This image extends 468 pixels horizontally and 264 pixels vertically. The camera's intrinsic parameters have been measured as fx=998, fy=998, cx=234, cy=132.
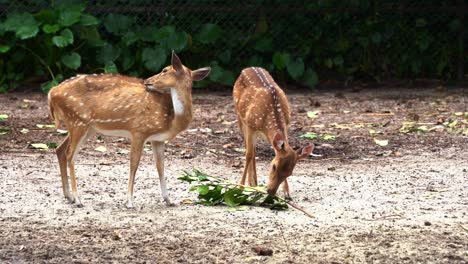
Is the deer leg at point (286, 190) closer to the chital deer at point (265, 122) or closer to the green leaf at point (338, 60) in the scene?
the chital deer at point (265, 122)

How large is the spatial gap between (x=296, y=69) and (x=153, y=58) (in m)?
2.06

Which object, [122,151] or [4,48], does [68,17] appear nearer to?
[4,48]

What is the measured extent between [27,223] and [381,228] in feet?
7.99

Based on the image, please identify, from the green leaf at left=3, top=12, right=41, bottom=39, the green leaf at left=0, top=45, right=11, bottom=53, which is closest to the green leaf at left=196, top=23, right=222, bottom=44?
Answer: the green leaf at left=3, top=12, right=41, bottom=39

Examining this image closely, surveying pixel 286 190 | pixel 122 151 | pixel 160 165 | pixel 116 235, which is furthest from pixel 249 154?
pixel 122 151

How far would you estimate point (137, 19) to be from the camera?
1407 cm

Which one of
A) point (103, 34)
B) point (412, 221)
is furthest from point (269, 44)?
point (412, 221)

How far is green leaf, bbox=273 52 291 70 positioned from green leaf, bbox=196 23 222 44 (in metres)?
0.88

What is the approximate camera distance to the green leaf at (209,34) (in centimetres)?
1400

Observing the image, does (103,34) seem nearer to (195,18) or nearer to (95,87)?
(195,18)

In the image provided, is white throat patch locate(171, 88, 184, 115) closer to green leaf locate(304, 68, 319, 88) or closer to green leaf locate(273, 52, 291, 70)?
green leaf locate(273, 52, 291, 70)

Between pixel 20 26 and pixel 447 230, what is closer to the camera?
pixel 447 230

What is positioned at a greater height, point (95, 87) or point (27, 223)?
point (95, 87)

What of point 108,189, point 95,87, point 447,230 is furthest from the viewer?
point 108,189
